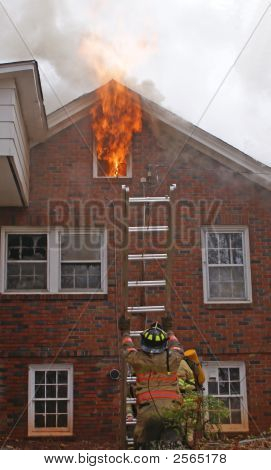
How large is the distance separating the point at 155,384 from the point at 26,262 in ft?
15.7

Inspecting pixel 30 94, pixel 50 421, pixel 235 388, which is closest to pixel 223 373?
pixel 235 388

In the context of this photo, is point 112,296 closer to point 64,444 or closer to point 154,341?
point 64,444

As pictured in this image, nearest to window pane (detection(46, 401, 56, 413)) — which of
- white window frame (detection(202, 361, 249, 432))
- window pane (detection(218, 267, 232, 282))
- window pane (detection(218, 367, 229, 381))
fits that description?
white window frame (detection(202, 361, 249, 432))

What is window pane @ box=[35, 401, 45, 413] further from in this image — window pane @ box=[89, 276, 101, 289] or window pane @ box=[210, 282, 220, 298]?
window pane @ box=[210, 282, 220, 298]

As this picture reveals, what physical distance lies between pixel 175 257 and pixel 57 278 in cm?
203

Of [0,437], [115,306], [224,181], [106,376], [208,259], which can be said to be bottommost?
[0,437]

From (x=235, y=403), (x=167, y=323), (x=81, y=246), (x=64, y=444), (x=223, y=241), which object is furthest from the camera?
(x=223, y=241)

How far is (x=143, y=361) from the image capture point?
7570mm

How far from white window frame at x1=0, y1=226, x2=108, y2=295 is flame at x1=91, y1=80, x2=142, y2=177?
124 cm

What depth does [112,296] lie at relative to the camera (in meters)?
11.6

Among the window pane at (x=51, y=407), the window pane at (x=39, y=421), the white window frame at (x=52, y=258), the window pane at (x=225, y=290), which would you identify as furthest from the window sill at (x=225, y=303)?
the window pane at (x=39, y=421)

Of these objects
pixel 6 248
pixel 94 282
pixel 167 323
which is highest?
pixel 6 248

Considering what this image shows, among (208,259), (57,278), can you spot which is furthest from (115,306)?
(208,259)

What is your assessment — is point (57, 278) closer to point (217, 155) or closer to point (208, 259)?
point (208, 259)
